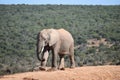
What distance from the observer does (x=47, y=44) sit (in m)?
15.8

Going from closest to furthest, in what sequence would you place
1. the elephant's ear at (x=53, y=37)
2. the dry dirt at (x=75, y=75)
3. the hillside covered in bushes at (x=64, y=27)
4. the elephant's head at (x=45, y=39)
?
the dry dirt at (x=75, y=75) → the elephant's head at (x=45, y=39) → the elephant's ear at (x=53, y=37) → the hillside covered in bushes at (x=64, y=27)

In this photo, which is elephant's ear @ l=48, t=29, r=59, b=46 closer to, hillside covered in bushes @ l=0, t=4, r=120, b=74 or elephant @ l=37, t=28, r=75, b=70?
elephant @ l=37, t=28, r=75, b=70

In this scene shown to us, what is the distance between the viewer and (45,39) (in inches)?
614

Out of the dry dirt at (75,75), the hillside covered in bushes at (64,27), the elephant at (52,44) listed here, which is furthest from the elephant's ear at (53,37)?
the hillside covered in bushes at (64,27)

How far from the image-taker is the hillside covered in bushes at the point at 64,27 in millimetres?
33781

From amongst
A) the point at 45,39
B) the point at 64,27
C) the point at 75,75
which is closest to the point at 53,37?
the point at 45,39

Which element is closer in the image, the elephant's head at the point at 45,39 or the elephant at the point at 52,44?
the elephant's head at the point at 45,39

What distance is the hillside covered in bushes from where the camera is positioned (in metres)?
33.8

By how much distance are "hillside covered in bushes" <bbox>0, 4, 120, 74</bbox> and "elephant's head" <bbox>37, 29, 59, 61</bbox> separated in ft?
41.4

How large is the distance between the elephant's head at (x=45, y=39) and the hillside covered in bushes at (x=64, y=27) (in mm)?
12623

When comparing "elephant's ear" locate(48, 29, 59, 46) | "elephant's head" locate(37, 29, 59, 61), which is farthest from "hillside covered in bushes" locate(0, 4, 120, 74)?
"elephant's head" locate(37, 29, 59, 61)

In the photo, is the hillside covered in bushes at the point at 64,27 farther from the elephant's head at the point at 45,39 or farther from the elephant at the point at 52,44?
the elephant's head at the point at 45,39

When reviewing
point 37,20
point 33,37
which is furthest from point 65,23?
point 33,37

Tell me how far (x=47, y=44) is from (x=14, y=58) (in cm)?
1939
